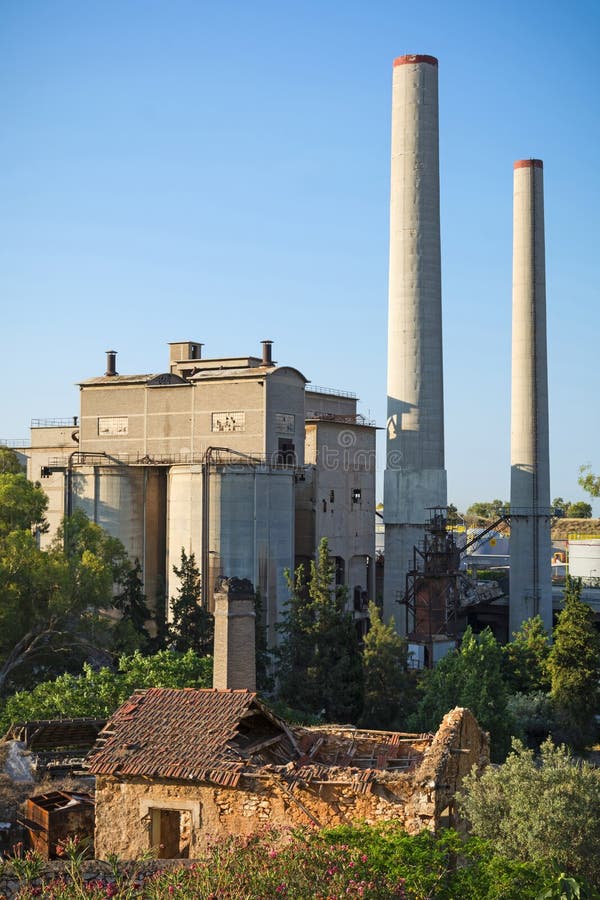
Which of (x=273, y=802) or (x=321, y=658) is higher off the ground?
(x=273, y=802)

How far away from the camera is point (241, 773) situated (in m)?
17.7

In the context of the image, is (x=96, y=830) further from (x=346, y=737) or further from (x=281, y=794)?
(x=346, y=737)

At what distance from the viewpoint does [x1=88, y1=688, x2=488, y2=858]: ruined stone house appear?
17.3 metres

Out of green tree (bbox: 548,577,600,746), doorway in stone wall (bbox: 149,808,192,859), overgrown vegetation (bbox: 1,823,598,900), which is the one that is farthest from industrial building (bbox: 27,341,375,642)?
overgrown vegetation (bbox: 1,823,598,900)

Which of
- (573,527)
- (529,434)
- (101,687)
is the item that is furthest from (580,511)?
(101,687)

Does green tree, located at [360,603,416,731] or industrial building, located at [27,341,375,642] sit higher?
industrial building, located at [27,341,375,642]

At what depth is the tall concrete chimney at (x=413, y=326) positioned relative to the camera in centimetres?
5131

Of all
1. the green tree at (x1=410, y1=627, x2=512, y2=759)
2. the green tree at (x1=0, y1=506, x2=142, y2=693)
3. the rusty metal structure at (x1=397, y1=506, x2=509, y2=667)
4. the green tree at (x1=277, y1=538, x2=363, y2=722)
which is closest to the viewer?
the green tree at (x1=410, y1=627, x2=512, y2=759)

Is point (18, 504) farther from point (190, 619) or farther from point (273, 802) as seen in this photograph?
point (273, 802)

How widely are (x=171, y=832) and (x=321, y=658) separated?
20.3 m

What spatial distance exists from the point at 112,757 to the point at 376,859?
6.50 m

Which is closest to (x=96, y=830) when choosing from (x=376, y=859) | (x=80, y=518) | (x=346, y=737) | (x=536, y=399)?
(x=346, y=737)

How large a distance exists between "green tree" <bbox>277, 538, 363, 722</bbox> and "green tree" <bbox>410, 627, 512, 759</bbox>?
256cm

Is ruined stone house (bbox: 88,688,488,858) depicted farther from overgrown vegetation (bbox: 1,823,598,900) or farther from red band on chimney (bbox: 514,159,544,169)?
red band on chimney (bbox: 514,159,544,169)
